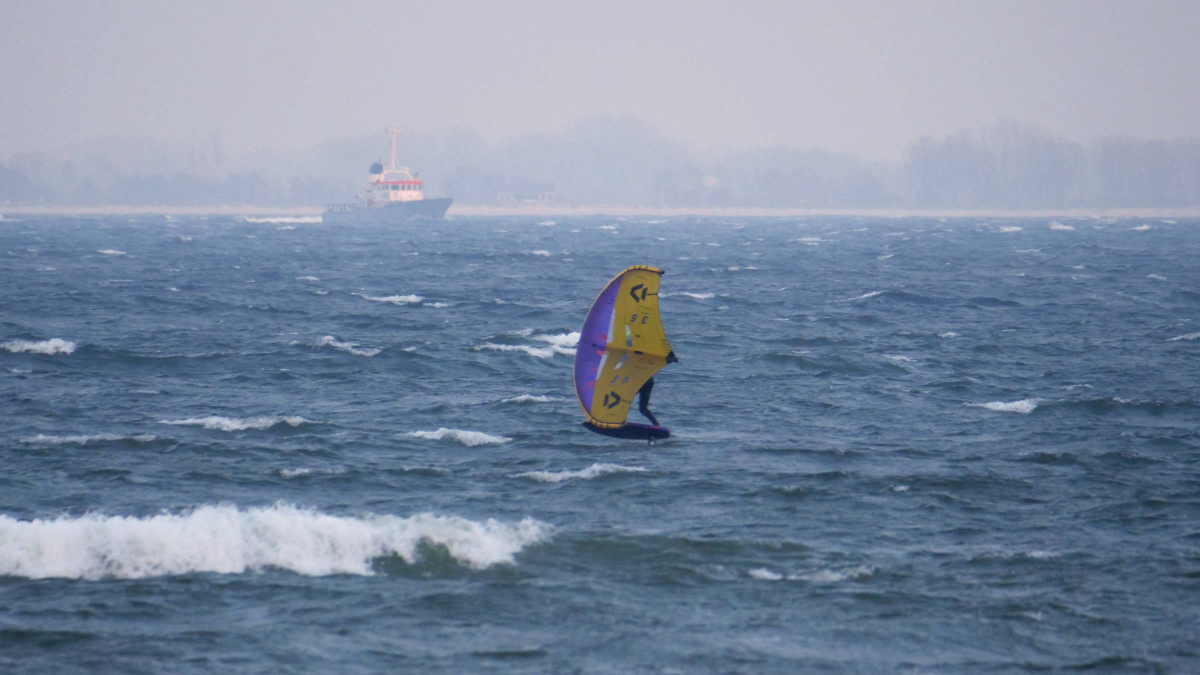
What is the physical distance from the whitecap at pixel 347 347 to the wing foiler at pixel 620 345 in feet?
53.6

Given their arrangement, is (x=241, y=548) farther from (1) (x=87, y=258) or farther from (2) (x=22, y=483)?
(1) (x=87, y=258)

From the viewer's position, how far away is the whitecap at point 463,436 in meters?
26.6

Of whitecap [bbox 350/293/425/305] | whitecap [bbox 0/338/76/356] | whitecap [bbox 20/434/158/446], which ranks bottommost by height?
whitecap [bbox 20/434/158/446]

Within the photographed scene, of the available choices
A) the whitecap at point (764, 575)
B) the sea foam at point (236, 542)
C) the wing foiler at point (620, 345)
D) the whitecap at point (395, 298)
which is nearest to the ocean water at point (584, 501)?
the sea foam at point (236, 542)

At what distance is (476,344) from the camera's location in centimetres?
4194

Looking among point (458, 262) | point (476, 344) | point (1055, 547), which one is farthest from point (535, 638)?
point (458, 262)

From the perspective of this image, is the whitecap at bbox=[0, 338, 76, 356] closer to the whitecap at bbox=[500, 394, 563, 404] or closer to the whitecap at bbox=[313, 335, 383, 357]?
the whitecap at bbox=[313, 335, 383, 357]

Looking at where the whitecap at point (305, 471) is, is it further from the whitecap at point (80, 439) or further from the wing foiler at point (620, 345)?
the wing foiler at point (620, 345)

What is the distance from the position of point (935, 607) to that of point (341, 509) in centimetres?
1075

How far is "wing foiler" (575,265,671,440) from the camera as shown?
22.6 m

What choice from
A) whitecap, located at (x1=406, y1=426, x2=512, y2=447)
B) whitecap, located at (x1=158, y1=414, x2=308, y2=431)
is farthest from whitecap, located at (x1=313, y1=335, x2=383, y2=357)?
whitecap, located at (x1=406, y1=426, x2=512, y2=447)

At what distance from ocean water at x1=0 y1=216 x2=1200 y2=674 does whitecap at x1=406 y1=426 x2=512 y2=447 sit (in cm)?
10

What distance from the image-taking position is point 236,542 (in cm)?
1912

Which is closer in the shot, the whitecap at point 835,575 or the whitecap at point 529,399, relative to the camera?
the whitecap at point 835,575
